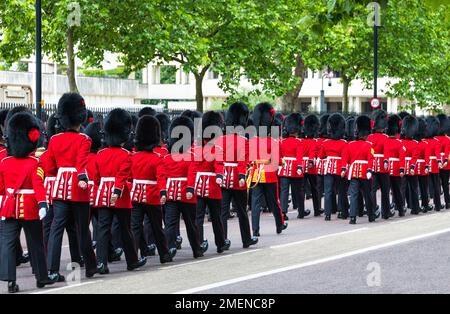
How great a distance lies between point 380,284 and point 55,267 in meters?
3.43

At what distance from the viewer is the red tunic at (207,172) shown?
1432 centimetres

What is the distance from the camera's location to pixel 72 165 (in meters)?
12.3

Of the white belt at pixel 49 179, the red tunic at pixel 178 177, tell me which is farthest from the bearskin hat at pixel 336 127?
the white belt at pixel 49 179

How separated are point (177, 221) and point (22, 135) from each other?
9.92 ft

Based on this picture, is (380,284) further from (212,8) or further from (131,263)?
(212,8)

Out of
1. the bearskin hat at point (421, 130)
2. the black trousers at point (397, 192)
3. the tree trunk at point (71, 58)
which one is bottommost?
the black trousers at point (397, 192)

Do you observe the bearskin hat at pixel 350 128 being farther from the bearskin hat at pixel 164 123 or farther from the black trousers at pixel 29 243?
the black trousers at pixel 29 243

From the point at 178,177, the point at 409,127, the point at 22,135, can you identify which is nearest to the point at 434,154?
the point at 409,127

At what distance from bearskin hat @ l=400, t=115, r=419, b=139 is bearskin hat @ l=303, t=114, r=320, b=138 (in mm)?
1679

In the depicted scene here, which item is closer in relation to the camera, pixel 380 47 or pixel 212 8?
pixel 212 8

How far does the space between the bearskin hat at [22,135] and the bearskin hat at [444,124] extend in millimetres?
14479

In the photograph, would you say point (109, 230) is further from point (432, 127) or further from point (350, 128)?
point (432, 127)
